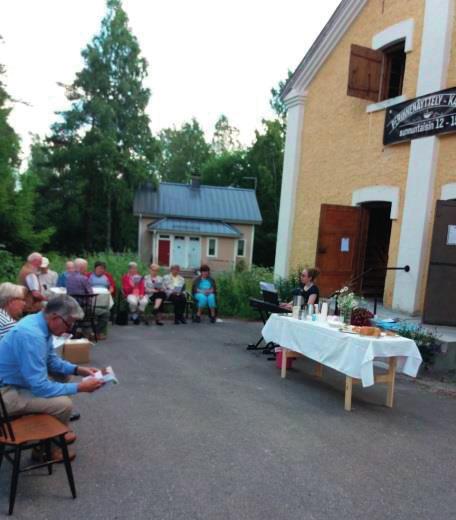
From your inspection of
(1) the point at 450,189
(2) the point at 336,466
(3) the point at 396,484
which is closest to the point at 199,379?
(2) the point at 336,466

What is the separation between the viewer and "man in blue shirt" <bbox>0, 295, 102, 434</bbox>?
3.09 m

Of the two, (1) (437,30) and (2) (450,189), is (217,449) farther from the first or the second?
(1) (437,30)

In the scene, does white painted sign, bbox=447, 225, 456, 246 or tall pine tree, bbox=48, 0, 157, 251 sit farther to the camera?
tall pine tree, bbox=48, 0, 157, 251

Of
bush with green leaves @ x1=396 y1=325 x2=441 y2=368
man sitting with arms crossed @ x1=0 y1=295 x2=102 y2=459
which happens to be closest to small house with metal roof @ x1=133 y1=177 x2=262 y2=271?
bush with green leaves @ x1=396 y1=325 x2=441 y2=368

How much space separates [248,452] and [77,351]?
3.11 metres

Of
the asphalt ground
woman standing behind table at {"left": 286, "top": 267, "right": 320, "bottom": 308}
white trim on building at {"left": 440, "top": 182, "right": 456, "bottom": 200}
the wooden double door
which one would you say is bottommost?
the asphalt ground

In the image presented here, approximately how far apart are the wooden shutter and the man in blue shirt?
8.01m

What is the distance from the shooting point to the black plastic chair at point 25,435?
113 inches

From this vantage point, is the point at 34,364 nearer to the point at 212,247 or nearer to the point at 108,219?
the point at 212,247

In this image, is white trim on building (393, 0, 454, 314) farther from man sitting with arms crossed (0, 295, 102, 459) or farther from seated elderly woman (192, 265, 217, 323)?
man sitting with arms crossed (0, 295, 102, 459)

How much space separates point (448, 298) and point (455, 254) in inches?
27.7

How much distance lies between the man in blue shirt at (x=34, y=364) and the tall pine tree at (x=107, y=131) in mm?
26932

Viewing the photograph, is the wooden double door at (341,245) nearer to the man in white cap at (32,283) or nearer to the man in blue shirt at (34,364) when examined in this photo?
the man in white cap at (32,283)

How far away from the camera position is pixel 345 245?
31.5 feet
